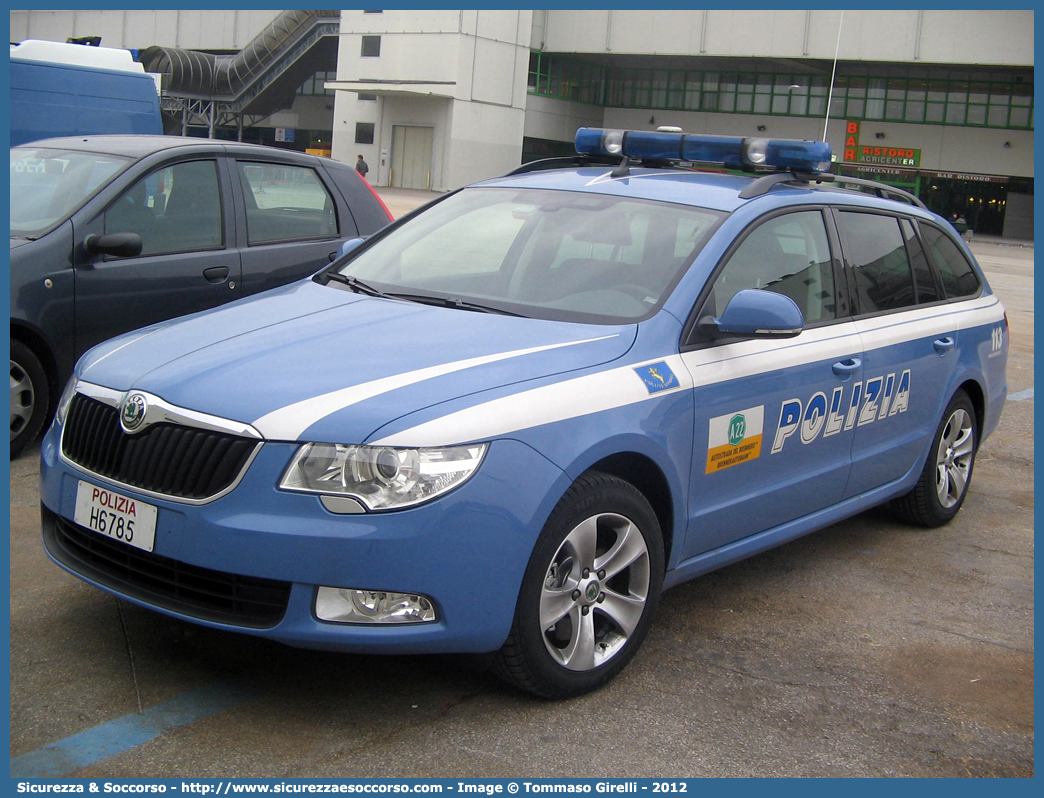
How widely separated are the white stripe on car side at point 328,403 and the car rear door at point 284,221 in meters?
3.51

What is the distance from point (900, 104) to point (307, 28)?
27480mm

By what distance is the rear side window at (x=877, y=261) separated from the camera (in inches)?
192

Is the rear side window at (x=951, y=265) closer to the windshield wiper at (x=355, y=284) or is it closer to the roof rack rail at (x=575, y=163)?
the roof rack rail at (x=575, y=163)

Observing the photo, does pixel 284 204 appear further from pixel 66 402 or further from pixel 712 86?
pixel 712 86

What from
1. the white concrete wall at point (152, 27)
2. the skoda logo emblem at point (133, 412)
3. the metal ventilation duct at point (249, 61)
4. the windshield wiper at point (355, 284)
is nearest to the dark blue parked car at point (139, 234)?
the windshield wiper at point (355, 284)

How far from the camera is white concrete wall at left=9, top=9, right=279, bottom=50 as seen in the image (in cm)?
5825

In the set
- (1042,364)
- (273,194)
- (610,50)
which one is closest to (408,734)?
(273,194)

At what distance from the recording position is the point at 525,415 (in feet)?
10.7

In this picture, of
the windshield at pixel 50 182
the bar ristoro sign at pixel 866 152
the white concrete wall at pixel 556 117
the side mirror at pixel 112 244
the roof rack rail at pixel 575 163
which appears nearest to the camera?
the roof rack rail at pixel 575 163

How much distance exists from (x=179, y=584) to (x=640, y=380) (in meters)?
1.54

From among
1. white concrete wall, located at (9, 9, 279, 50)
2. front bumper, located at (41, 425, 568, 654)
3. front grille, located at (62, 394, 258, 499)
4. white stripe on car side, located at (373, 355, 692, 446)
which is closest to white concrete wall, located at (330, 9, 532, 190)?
white concrete wall, located at (9, 9, 279, 50)

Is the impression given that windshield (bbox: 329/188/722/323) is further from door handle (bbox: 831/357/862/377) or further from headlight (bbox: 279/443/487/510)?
headlight (bbox: 279/443/487/510)

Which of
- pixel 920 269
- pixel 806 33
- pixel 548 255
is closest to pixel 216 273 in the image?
pixel 548 255

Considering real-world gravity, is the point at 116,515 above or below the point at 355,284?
below
